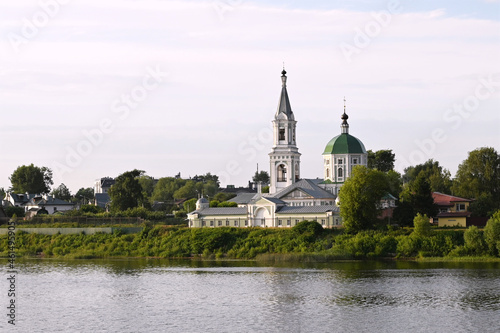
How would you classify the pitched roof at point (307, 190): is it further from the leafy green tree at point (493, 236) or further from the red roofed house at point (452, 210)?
the leafy green tree at point (493, 236)

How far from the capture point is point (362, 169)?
74375 millimetres

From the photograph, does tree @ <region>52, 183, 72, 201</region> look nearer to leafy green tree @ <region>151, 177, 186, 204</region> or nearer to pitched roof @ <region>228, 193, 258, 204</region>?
leafy green tree @ <region>151, 177, 186, 204</region>

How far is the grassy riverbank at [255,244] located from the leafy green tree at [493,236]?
66 centimetres

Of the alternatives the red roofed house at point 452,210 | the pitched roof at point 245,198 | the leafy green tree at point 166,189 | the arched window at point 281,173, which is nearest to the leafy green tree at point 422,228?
the red roofed house at point 452,210

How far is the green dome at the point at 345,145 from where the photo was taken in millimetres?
94312

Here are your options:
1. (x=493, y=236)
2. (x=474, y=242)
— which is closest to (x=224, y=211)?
(x=474, y=242)

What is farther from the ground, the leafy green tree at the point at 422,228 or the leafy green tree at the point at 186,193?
the leafy green tree at the point at 186,193

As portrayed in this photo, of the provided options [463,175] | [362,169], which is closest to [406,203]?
[362,169]

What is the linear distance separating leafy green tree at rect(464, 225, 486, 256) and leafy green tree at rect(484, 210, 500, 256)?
57 centimetres

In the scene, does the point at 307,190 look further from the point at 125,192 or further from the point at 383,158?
the point at 383,158

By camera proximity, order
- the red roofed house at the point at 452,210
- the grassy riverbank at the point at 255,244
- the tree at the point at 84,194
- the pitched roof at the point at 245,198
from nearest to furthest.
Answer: the grassy riverbank at the point at 255,244, the red roofed house at the point at 452,210, the pitched roof at the point at 245,198, the tree at the point at 84,194

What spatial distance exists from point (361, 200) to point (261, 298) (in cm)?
2795

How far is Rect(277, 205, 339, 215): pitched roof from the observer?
80688 millimetres

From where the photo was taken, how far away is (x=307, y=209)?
3228 inches
